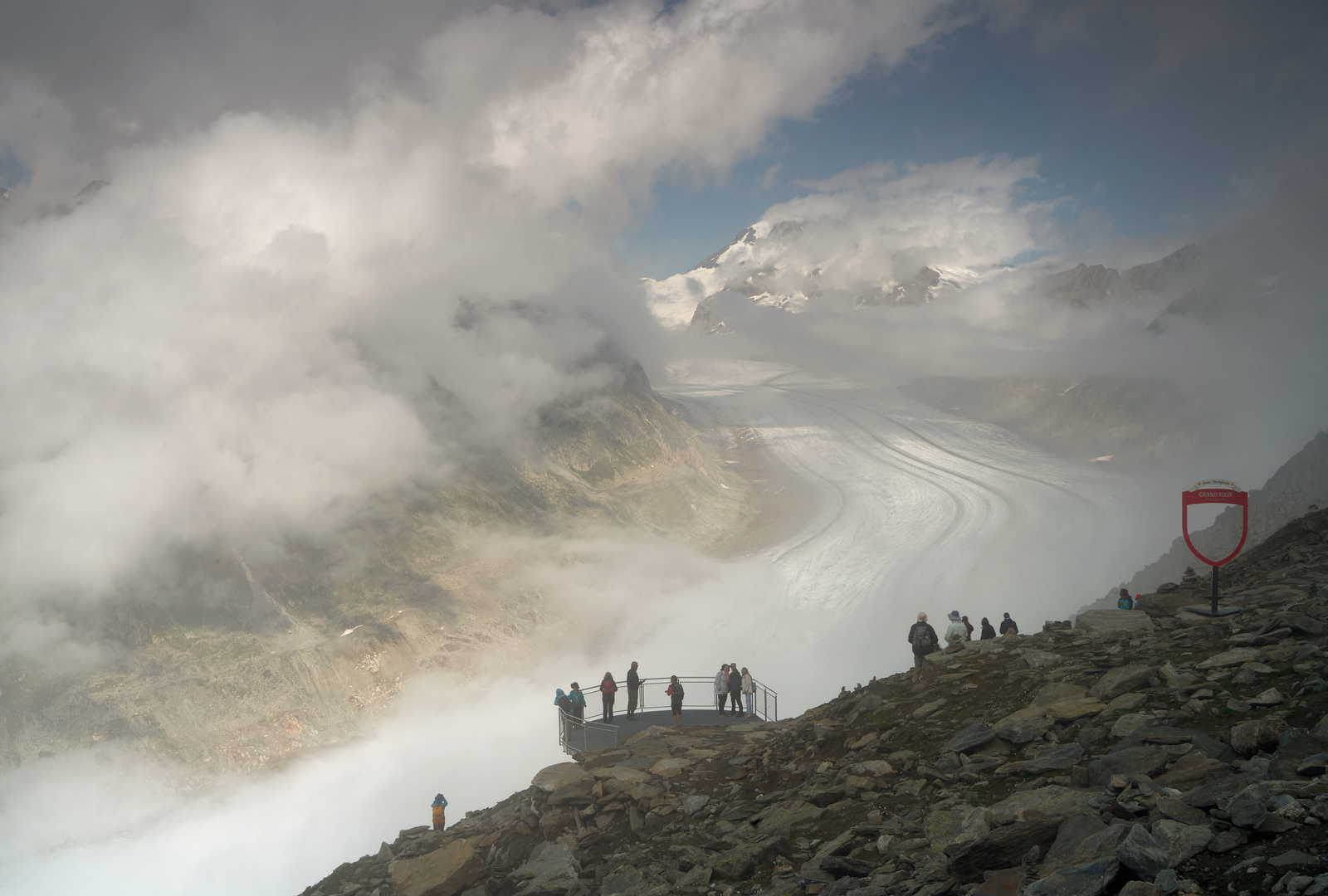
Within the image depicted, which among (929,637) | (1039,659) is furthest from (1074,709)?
(929,637)

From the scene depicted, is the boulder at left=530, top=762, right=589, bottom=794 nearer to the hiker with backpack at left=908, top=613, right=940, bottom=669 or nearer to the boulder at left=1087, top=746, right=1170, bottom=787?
the hiker with backpack at left=908, top=613, right=940, bottom=669

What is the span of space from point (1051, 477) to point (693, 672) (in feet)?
154

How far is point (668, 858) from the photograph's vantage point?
1019cm

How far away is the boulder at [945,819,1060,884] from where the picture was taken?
20.9 feet

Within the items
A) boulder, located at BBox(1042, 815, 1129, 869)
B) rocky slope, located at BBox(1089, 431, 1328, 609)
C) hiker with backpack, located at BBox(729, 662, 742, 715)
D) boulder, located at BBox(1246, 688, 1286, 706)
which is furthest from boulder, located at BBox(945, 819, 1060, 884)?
rocky slope, located at BBox(1089, 431, 1328, 609)

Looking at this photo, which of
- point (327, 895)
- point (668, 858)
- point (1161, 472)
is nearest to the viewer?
point (668, 858)

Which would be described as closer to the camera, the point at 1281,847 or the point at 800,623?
the point at 1281,847

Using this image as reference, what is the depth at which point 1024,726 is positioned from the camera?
368 inches

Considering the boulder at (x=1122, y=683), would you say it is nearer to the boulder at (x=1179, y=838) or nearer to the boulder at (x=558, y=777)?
the boulder at (x=1179, y=838)

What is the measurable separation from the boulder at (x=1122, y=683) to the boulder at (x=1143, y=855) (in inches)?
179

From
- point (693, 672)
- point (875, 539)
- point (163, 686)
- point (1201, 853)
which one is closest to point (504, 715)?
point (693, 672)

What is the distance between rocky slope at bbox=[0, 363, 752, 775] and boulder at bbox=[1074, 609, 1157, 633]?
51.7 metres

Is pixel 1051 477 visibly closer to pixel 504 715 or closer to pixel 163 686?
pixel 504 715

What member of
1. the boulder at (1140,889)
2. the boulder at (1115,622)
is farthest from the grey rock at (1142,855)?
the boulder at (1115,622)
